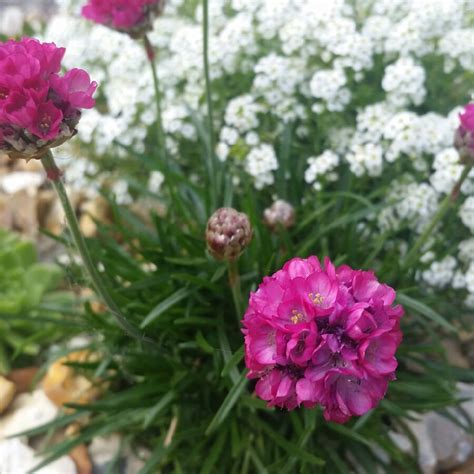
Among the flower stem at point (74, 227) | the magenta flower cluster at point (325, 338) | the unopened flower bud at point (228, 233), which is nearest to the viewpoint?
the magenta flower cluster at point (325, 338)

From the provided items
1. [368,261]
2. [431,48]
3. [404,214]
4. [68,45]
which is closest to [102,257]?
[368,261]

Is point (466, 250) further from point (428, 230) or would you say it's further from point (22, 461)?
point (22, 461)

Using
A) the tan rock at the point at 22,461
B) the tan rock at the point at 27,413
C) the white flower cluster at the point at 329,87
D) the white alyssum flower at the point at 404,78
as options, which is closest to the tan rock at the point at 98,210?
the tan rock at the point at 27,413

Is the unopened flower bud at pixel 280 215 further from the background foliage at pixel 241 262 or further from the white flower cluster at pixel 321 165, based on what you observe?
the white flower cluster at pixel 321 165

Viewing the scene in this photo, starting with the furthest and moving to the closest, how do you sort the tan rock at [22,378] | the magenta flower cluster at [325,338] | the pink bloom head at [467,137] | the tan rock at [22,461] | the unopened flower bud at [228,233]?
the tan rock at [22,378]
the tan rock at [22,461]
the pink bloom head at [467,137]
the unopened flower bud at [228,233]
the magenta flower cluster at [325,338]

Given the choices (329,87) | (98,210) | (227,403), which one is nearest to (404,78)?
(329,87)

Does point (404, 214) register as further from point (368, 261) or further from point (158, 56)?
point (158, 56)
